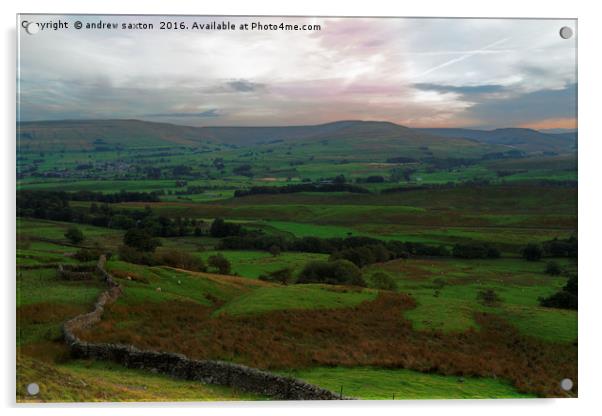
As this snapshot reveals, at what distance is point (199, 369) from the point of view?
904cm

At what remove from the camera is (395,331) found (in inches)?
407

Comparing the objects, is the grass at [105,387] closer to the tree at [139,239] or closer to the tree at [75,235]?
the tree at [75,235]

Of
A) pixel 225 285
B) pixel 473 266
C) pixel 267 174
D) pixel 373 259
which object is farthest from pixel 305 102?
pixel 473 266

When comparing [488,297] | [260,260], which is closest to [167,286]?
[260,260]

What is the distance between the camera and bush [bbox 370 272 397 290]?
11.7 metres

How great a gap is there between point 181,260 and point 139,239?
1.25 metres

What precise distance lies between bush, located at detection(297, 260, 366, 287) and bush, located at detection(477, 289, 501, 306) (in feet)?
9.40

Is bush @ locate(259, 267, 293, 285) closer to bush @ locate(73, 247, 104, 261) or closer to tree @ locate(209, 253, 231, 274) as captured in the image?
tree @ locate(209, 253, 231, 274)

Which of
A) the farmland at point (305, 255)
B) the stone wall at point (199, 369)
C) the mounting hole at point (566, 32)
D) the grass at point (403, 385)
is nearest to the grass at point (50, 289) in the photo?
the farmland at point (305, 255)

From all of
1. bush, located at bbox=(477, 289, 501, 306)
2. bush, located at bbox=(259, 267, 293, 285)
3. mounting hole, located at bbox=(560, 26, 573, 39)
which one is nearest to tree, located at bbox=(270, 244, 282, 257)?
bush, located at bbox=(259, 267, 293, 285)

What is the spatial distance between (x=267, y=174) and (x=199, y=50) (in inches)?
130

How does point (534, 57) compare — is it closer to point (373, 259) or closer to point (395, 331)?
point (373, 259)

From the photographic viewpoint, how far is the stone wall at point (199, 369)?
855cm

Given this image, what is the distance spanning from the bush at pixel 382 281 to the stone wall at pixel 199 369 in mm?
3731
